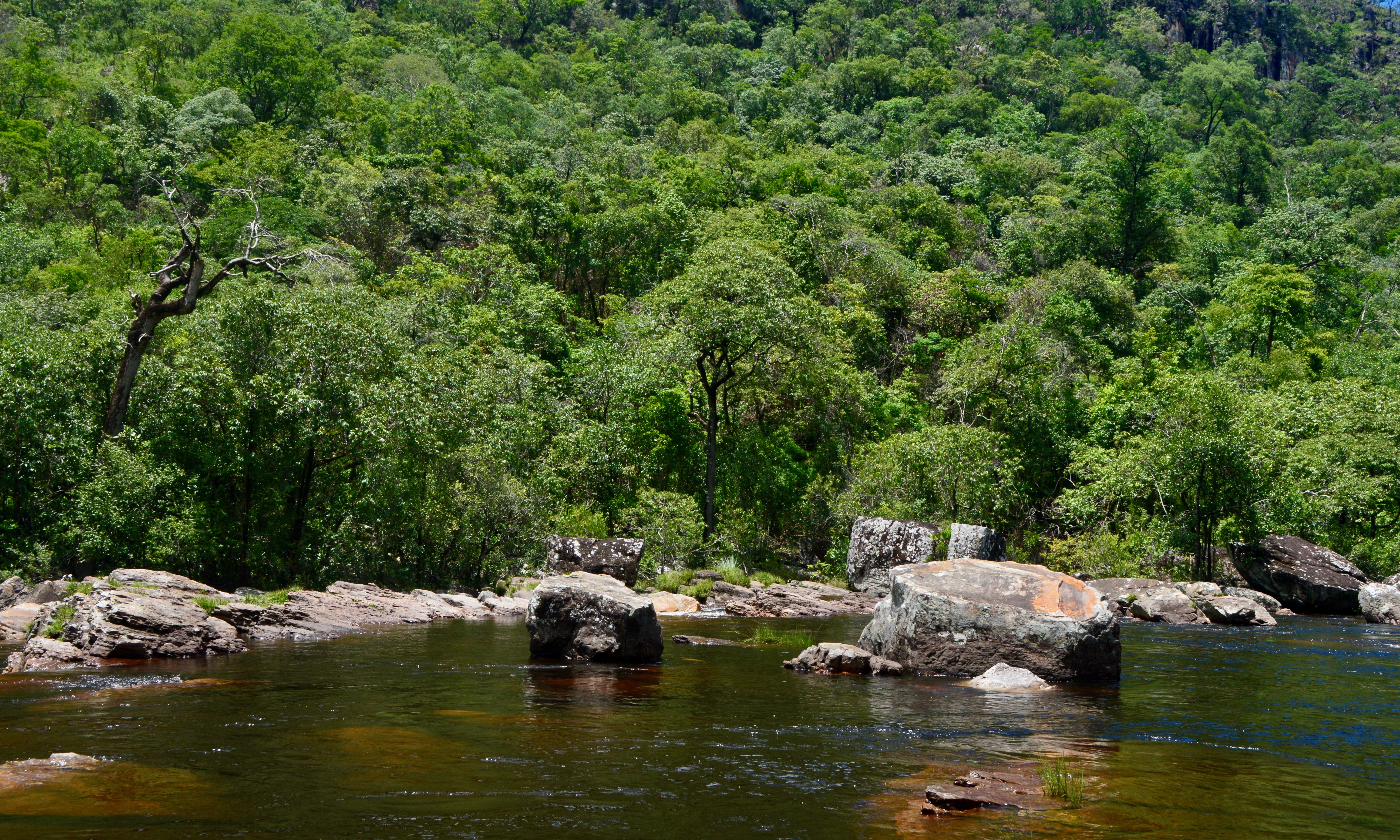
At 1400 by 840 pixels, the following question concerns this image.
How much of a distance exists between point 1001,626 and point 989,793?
749 centimetres

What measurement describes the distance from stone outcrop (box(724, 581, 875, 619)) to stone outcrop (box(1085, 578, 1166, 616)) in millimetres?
7062

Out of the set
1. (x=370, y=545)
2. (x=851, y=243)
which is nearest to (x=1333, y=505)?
(x=851, y=243)

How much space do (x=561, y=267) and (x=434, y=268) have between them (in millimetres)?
9744

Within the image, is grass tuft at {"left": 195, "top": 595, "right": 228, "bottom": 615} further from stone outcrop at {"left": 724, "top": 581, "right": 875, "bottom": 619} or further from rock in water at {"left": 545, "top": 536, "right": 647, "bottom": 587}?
stone outcrop at {"left": 724, "top": 581, "right": 875, "bottom": 619}

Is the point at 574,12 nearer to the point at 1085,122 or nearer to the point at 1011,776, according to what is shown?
the point at 1085,122

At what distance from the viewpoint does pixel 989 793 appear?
8.23m

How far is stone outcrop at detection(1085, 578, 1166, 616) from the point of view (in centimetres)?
2755

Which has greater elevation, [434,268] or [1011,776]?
[434,268]

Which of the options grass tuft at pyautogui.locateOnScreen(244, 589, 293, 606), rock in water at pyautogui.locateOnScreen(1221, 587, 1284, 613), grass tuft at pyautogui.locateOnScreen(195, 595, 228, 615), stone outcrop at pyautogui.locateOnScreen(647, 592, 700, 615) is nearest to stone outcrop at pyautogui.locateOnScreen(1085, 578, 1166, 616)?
rock in water at pyautogui.locateOnScreen(1221, 587, 1284, 613)

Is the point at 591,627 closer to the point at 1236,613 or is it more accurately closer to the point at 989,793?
A: the point at 989,793

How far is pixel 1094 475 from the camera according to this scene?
39312mm

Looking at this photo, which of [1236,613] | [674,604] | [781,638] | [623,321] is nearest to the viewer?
→ [781,638]

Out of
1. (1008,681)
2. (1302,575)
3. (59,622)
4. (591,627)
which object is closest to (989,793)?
(1008,681)

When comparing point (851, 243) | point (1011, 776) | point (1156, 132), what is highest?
point (1156, 132)
